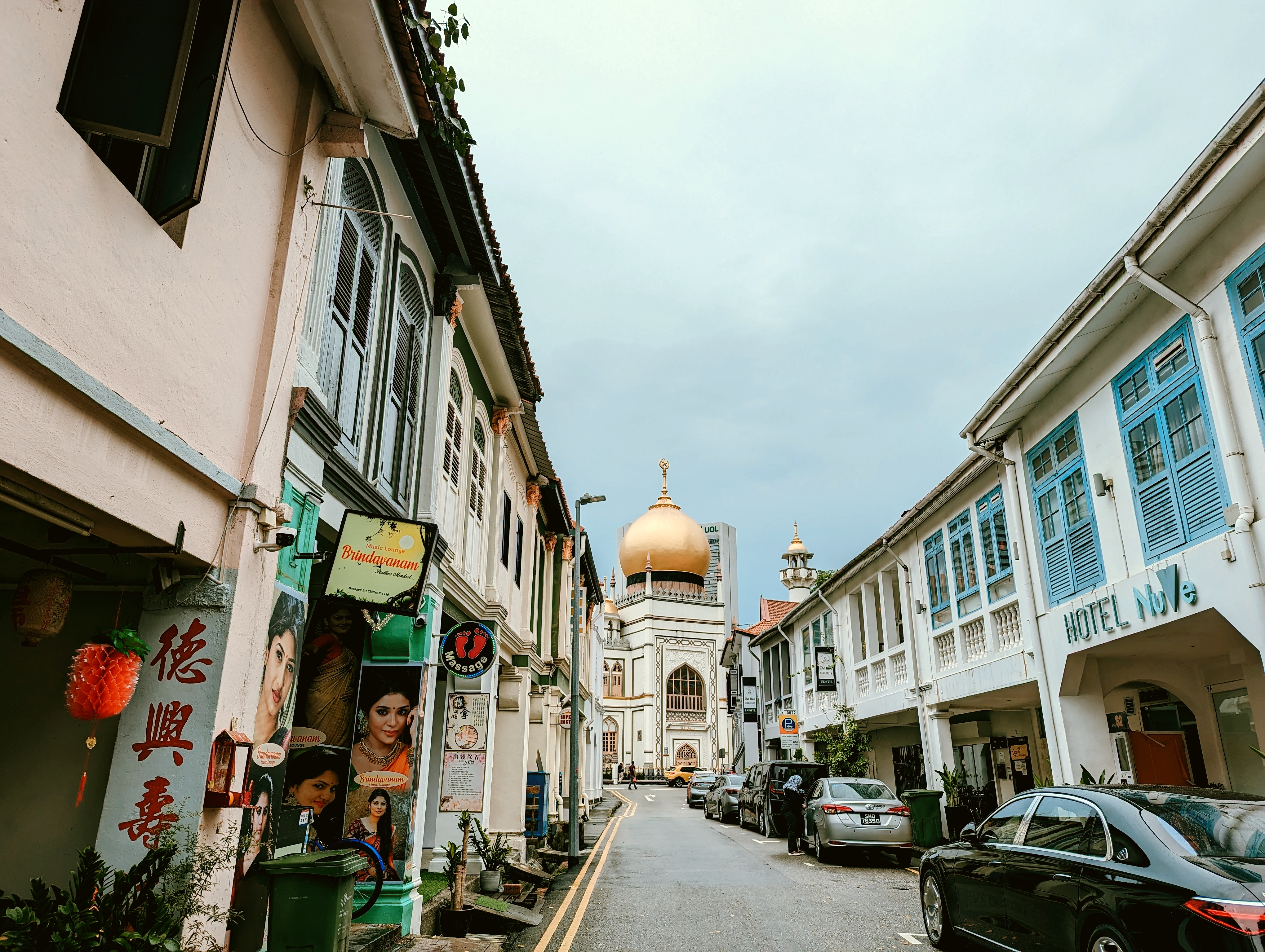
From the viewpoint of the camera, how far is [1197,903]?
4.93 m

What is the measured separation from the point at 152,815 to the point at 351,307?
491 cm

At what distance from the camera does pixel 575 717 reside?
18766 mm

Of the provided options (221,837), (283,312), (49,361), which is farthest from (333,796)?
(49,361)

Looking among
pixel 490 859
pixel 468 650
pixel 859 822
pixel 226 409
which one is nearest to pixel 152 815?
pixel 226 409

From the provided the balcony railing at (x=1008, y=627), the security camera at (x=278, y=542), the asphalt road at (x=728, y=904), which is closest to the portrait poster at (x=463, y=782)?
the asphalt road at (x=728, y=904)

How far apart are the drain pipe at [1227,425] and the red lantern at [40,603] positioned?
35.2 feet

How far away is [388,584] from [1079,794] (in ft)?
19.1

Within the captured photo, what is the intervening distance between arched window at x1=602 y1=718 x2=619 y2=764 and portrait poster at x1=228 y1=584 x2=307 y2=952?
206 ft

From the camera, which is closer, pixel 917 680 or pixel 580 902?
pixel 580 902

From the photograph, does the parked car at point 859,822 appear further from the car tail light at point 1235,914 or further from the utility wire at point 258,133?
the utility wire at point 258,133

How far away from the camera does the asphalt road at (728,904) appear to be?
348 inches

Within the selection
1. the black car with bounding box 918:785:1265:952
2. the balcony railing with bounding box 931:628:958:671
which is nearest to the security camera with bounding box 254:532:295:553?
the black car with bounding box 918:785:1265:952

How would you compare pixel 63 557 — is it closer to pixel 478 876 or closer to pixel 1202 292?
pixel 478 876

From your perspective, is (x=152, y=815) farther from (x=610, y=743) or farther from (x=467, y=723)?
(x=610, y=743)
